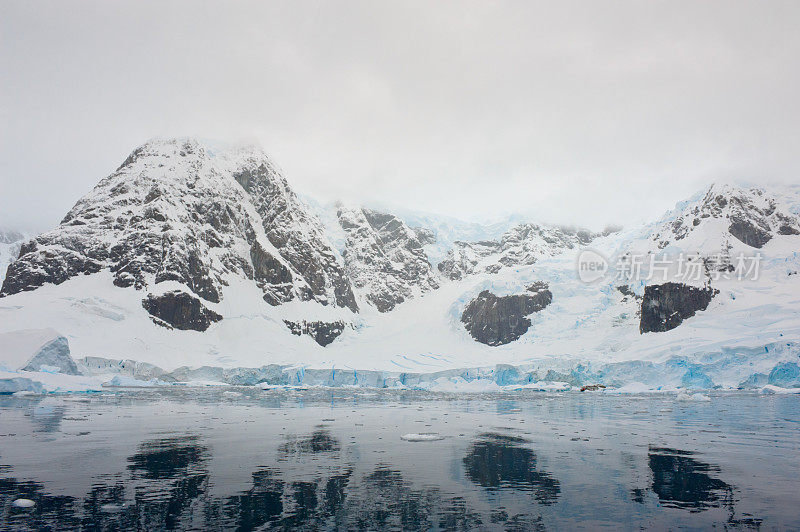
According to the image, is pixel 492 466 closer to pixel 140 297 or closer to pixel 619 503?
pixel 619 503

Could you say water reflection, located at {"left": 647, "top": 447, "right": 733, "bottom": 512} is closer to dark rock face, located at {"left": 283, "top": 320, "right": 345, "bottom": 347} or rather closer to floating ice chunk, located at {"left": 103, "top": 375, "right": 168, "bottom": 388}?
floating ice chunk, located at {"left": 103, "top": 375, "right": 168, "bottom": 388}

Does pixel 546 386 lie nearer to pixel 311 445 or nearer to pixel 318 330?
pixel 311 445

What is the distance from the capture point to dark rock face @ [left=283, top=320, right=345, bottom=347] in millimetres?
146625

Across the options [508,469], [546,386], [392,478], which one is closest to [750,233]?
[546,386]

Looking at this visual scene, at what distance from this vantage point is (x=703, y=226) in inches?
4852

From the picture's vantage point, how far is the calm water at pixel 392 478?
326 inches

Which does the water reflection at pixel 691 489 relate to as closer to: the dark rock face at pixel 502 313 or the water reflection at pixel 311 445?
the water reflection at pixel 311 445

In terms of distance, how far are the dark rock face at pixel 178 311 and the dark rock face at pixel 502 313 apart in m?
77.5

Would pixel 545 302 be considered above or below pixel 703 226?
below

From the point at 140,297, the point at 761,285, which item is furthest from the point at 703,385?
the point at 140,297

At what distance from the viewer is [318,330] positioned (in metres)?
151

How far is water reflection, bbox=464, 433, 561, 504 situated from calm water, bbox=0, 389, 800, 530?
0.06 meters

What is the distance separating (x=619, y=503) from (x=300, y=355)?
4661 inches

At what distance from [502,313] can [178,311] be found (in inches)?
3513
